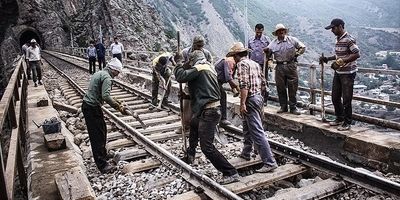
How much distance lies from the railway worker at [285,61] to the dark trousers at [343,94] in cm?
111

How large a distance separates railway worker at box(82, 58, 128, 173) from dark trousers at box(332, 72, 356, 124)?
3.87 m

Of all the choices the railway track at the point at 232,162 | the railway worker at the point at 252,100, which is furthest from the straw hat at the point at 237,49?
the railway track at the point at 232,162

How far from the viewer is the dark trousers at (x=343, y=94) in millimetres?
6484

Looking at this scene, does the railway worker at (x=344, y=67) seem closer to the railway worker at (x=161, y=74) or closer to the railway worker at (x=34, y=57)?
the railway worker at (x=161, y=74)

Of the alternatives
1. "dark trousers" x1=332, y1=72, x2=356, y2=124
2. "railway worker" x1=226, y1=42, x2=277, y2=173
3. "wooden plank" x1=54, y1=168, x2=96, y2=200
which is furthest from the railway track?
"dark trousers" x1=332, y1=72, x2=356, y2=124

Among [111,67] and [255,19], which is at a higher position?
[255,19]

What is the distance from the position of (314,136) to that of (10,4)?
54.8 metres

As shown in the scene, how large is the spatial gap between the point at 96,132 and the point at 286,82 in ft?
14.0

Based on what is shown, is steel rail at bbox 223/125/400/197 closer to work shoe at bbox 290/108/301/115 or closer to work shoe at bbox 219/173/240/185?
work shoe at bbox 219/173/240/185

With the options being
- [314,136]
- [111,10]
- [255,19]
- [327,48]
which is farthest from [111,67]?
[255,19]

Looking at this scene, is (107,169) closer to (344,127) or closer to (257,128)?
Answer: (257,128)

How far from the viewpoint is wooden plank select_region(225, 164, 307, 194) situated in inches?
186

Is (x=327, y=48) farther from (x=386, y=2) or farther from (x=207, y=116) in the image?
(x=207, y=116)

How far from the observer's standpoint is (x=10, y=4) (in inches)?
2013
